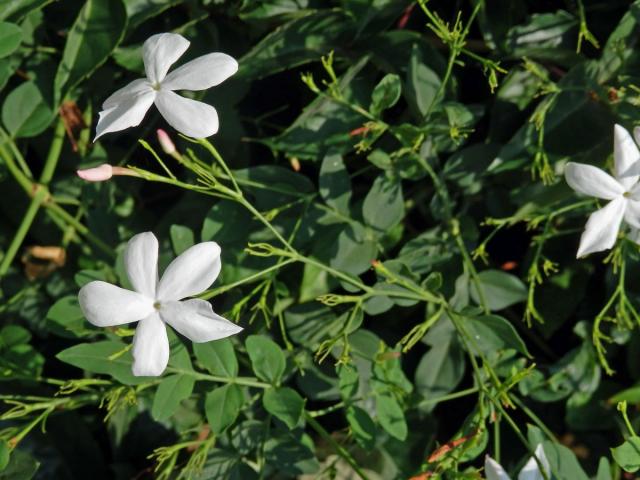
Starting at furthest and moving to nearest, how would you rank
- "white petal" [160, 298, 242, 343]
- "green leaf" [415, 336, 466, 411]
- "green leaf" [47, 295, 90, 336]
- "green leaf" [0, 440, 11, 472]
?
1. "green leaf" [415, 336, 466, 411]
2. "green leaf" [47, 295, 90, 336]
3. "green leaf" [0, 440, 11, 472]
4. "white petal" [160, 298, 242, 343]

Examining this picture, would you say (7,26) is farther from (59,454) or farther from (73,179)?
(59,454)

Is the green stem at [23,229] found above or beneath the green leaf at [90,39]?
beneath

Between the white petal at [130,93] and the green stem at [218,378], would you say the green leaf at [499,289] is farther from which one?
the white petal at [130,93]

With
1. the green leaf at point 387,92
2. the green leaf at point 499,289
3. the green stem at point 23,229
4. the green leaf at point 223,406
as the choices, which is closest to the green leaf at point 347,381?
the green leaf at point 223,406

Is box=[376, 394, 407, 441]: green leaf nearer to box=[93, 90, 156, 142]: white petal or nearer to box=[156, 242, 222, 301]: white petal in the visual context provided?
box=[156, 242, 222, 301]: white petal

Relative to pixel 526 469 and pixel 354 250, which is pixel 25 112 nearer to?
pixel 354 250

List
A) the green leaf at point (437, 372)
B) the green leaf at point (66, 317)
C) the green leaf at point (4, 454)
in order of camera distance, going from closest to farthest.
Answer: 1. the green leaf at point (4, 454)
2. the green leaf at point (66, 317)
3. the green leaf at point (437, 372)

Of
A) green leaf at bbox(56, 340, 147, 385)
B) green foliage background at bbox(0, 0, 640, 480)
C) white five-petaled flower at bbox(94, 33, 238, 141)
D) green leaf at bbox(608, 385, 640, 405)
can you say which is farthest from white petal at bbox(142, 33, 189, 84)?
green leaf at bbox(608, 385, 640, 405)

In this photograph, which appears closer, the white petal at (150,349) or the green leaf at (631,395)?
the white petal at (150,349)
